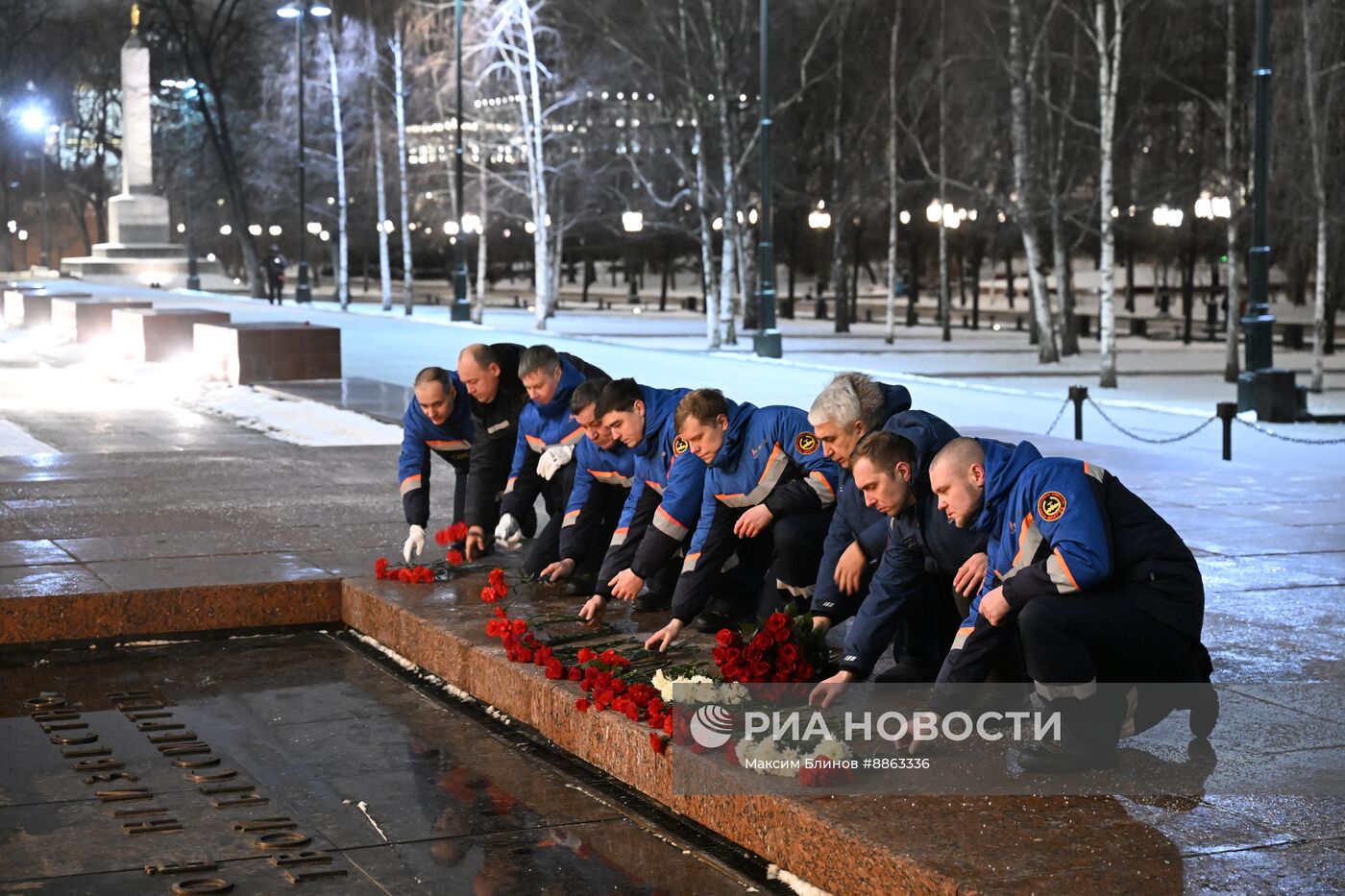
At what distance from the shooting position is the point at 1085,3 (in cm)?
3619

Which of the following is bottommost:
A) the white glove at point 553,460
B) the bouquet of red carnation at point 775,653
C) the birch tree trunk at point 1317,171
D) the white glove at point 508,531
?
the bouquet of red carnation at point 775,653

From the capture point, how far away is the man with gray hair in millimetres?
6348

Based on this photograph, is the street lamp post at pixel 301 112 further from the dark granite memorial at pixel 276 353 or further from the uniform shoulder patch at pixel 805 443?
the uniform shoulder patch at pixel 805 443

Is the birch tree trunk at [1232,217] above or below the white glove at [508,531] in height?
above

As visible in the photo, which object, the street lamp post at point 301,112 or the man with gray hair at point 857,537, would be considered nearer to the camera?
the man with gray hair at point 857,537

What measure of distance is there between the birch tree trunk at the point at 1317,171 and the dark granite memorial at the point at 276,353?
43.3 ft

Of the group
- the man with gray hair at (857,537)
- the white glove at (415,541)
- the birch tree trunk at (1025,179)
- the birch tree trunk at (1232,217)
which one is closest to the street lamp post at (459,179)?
the birch tree trunk at (1025,179)

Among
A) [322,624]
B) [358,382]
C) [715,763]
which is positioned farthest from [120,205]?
[715,763]

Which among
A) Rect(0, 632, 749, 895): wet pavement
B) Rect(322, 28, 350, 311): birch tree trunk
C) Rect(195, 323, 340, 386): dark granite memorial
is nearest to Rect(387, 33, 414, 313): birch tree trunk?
Rect(322, 28, 350, 311): birch tree trunk

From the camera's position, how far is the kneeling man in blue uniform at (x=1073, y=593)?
5.29m

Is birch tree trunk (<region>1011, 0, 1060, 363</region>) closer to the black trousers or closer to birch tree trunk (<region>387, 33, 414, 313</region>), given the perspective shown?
birch tree trunk (<region>387, 33, 414, 313</region>)

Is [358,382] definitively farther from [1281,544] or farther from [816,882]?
[816,882]

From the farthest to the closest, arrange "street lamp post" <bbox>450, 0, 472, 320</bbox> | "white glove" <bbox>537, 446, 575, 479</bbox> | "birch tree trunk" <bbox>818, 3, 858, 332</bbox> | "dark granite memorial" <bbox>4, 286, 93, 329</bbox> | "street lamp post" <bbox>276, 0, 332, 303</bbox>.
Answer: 1. "street lamp post" <bbox>276, 0, 332, 303</bbox>
2. "birch tree trunk" <bbox>818, 3, 858, 332</bbox>
3. "street lamp post" <bbox>450, 0, 472, 320</bbox>
4. "dark granite memorial" <bbox>4, 286, 93, 329</bbox>
5. "white glove" <bbox>537, 446, 575, 479</bbox>

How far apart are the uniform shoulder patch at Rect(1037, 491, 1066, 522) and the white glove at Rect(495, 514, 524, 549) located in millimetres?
3704
